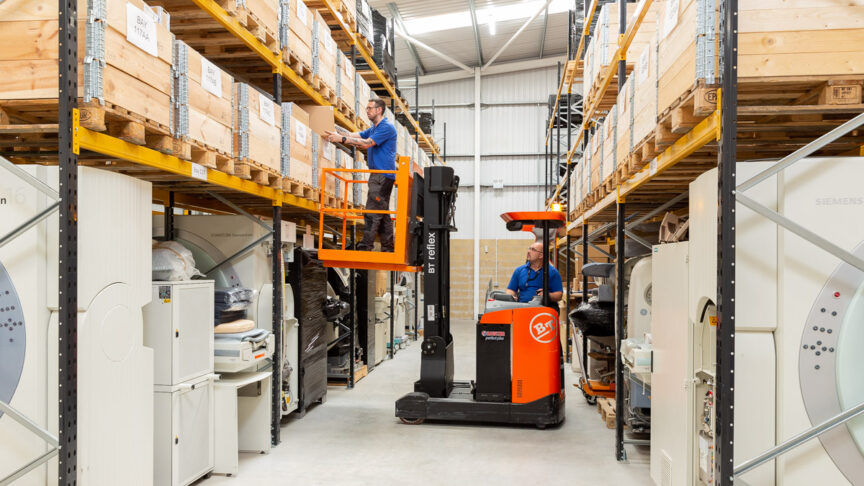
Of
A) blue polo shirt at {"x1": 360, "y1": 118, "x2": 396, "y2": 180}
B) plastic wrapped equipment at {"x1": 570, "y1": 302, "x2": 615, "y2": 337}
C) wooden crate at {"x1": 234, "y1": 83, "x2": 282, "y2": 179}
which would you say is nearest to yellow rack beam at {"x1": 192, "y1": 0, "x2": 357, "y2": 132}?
wooden crate at {"x1": 234, "y1": 83, "x2": 282, "y2": 179}

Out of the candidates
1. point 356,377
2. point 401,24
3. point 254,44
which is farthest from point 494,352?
point 401,24

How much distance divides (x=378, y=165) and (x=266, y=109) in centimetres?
220

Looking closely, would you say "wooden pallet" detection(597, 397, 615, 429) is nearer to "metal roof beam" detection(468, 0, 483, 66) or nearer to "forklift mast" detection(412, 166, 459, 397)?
"forklift mast" detection(412, 166, 459, 397)

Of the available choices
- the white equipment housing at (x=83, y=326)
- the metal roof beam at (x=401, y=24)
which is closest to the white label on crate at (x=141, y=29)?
the white equipment housing at (x=83, y=326)

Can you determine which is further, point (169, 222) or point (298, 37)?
point (298, 37)

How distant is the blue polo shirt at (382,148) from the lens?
303 inches

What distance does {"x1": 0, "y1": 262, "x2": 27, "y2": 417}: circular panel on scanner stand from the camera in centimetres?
340

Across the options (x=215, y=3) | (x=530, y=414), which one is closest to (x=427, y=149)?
(x=530, y=414)

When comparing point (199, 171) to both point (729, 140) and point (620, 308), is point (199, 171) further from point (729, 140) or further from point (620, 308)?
point (620, 308)

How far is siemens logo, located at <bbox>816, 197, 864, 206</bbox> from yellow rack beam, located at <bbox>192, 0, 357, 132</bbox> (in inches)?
173

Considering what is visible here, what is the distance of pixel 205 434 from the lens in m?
5.25

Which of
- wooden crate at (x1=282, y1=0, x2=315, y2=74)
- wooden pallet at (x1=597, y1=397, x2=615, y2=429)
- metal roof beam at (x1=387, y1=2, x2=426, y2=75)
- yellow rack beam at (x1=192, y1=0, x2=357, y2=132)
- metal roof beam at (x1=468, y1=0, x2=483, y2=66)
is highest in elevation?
metal roof beam at (x1=468, y1=0, x2=483, y2=66)

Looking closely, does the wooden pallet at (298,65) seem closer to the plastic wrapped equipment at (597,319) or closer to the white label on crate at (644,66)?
the white label on crate at (644,66)

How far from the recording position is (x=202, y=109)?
4.63 metres
